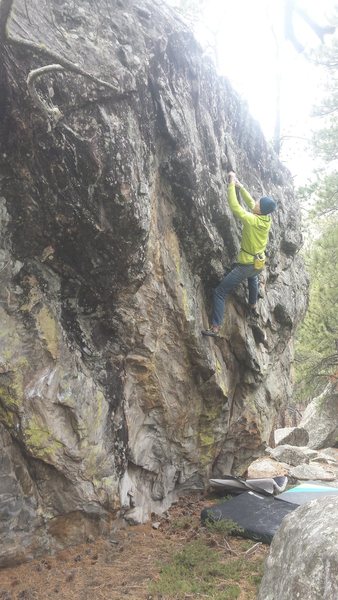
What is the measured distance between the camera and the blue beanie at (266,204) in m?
7.77

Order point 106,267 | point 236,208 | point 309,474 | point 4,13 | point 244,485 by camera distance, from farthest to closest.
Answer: point 309,474 < point 244,485 < point 236,208 < point 106,267 < point 4,13

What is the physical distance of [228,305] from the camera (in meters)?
8.92

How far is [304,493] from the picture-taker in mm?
8828

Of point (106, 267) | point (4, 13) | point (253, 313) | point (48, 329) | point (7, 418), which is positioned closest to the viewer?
point (4, 13)

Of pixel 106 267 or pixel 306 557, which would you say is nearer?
pixel 306 557

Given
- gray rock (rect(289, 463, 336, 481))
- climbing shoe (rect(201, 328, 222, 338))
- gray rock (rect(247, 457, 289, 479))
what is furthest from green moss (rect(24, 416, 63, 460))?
gray rock (rect(289, 463, 336, 481))

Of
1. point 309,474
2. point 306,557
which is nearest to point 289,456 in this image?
point 309,474

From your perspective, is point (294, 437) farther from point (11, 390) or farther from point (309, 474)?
point (11, 390)

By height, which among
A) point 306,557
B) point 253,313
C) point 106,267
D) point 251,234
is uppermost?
point 251,234

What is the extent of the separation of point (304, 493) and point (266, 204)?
5.74m

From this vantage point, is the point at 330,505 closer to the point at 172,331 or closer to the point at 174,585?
the point at 174,585

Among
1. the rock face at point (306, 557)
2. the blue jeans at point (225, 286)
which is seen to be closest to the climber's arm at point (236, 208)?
the blue jeans at point (225, 286)

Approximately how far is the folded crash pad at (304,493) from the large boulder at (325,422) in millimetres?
11076

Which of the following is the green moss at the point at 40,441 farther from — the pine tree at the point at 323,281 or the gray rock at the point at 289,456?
the pine tree at the point at 323,281
